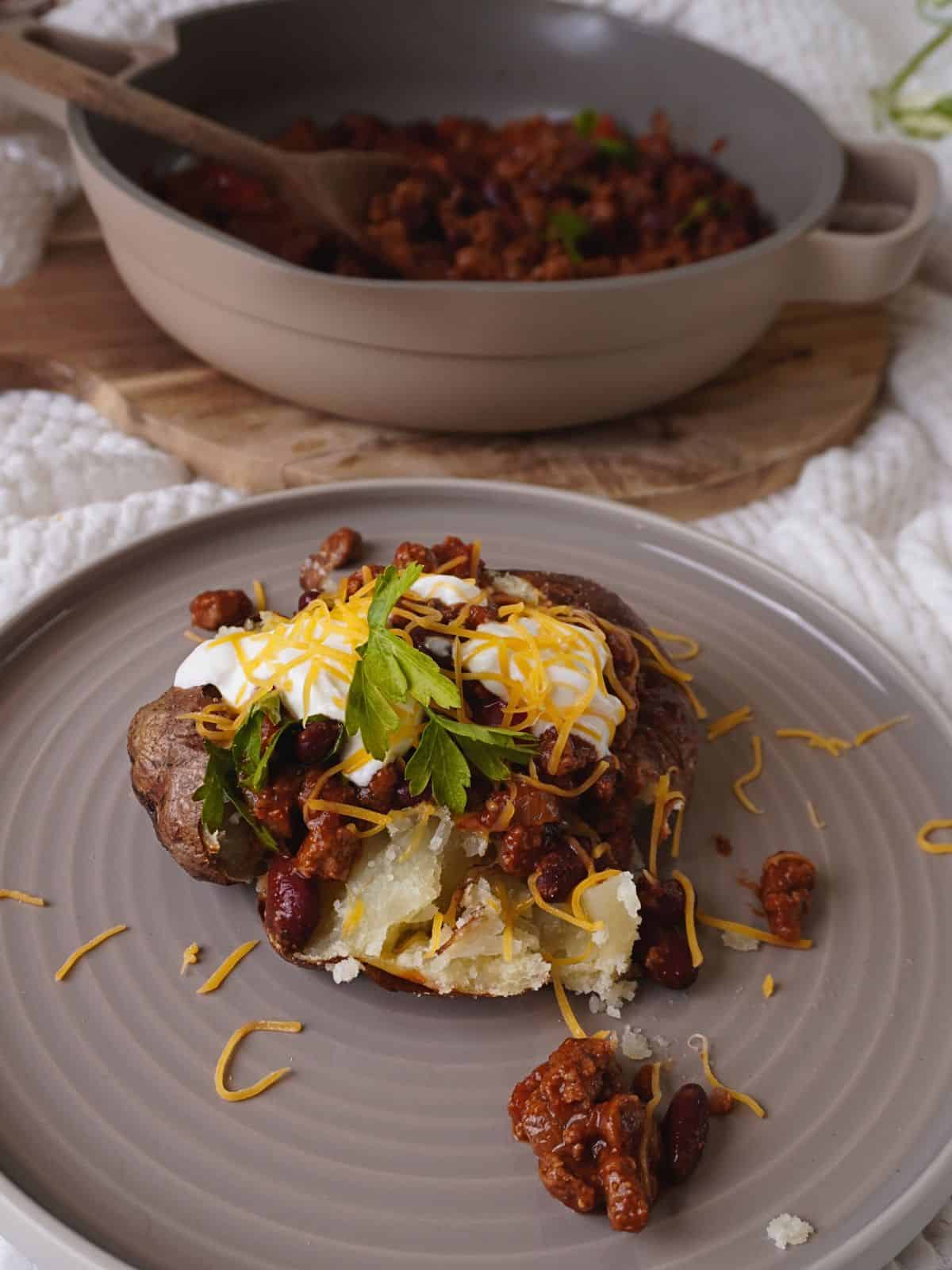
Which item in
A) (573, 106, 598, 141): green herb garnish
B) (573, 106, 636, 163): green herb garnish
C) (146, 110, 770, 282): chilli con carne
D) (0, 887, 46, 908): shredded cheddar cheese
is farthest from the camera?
(573, 106, 598, 141): green herb garnish

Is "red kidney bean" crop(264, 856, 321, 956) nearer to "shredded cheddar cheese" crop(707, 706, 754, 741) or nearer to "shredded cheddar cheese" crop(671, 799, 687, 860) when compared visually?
"shredded cheddar cheese" crop(671, 799, 687, 860)

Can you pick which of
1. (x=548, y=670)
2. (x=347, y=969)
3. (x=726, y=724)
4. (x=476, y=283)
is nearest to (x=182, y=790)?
(x=347, y=969)

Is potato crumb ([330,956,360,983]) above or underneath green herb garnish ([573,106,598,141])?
underneath

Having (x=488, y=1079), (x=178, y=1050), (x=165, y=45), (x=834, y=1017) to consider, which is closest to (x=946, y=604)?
(x=834, y=1017)

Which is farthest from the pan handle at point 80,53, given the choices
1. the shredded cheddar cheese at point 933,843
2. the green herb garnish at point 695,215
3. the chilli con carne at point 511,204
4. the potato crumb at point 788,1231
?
the potato crumb at point 788,1231

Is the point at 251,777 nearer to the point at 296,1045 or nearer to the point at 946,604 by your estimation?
the point at 296,1045

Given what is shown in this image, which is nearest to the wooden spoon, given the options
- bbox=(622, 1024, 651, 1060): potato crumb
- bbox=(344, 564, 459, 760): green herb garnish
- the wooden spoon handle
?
the wooden spoon handle
